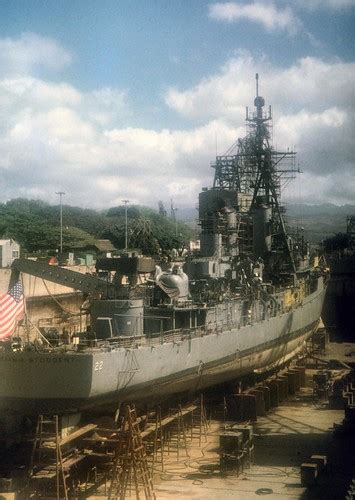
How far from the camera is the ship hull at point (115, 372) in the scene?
52.5ft

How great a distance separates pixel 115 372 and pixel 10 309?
11.4ft

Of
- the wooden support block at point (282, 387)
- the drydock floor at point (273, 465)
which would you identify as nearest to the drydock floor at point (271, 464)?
the drydock floor at point (273, 465)

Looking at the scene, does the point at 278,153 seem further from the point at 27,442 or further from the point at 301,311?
the point at 27,442

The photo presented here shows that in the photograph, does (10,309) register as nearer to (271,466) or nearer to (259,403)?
(271,466)

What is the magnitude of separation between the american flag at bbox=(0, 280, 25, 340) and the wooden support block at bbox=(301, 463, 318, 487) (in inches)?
347

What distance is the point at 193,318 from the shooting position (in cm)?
2253

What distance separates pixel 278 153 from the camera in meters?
40.4

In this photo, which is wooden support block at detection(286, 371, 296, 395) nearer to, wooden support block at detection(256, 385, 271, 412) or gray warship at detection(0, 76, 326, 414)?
gray warship at detection(0, 76, 326, 414)

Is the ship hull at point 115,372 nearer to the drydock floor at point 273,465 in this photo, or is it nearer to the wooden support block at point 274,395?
the wooden support block at point 274,395

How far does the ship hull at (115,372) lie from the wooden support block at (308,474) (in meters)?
5.34

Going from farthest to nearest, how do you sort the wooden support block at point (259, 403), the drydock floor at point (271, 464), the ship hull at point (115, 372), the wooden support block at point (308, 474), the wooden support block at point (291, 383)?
the wooden support block at point (291, 383), the wooden support block at point (259, 403), the ship hull at point (115, 372), the wooden support block at point (308, 474), the drydock floor at point (271, 464)

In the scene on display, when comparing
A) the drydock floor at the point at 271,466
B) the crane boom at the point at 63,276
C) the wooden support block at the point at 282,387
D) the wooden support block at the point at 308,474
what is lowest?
the drydock floor at the point at 271,466

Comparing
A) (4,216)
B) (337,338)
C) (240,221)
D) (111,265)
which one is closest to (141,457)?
(111,265)

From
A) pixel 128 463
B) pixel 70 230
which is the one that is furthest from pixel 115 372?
pixel 70 230
